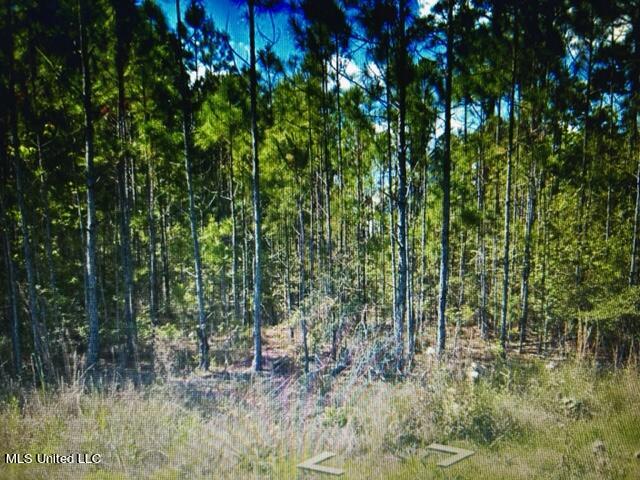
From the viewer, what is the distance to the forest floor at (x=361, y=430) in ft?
7.70

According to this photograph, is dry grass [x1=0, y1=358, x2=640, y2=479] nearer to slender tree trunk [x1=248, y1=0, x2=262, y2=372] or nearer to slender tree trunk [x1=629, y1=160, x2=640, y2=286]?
slender tree trunk [x1=629, y1=160, x2=640, y2=286]

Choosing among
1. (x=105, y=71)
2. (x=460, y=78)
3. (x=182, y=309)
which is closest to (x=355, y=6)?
(x=460, y=78)

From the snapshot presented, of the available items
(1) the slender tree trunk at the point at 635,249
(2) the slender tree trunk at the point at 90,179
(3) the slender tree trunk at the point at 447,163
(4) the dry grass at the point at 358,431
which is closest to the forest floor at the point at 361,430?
(4) the dry grass at the point at 358,431

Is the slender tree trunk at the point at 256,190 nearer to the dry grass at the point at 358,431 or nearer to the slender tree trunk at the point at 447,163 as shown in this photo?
the slender tree trunk at the point at 447,163

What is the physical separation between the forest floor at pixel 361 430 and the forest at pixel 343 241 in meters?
0.02

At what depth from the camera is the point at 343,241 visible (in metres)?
11.0

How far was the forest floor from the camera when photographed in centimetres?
235

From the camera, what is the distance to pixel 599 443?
8.30 ft

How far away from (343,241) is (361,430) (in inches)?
326

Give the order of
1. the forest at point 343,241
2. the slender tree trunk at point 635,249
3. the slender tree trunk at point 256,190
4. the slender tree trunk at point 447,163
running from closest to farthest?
the forest at point 343,241
the slender tree trunk at point 447,163
the slender tree trunk at point 635,249
the slender tree trunk at point 256,190

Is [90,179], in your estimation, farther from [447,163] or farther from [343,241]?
[343,241]

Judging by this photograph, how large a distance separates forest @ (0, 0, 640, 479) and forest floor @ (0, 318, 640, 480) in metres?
0.02

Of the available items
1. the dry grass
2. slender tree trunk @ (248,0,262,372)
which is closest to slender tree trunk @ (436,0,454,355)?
the dry grass

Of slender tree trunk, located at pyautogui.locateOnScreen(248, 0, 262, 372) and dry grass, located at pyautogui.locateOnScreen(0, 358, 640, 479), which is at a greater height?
slender tree trunk, located at pyautogui.locateOnScreen(248, 0, 262, 372)
